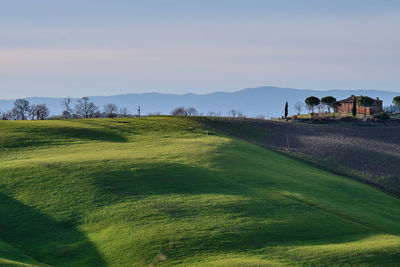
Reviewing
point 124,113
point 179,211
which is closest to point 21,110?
point 124,113

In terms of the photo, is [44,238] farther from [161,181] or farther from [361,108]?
[361,108]

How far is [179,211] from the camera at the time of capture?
3341cm

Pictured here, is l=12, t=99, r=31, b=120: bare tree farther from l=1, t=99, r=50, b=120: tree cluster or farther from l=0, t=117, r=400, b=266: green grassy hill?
l=0, t=117, r=400, b=266: green grassy hill

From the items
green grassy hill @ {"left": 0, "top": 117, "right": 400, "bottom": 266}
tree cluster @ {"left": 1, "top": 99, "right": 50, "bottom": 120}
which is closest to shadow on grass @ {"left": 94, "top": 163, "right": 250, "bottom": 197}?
green grassy hill @ {"left": 0, "top": 117, "right": 400, "bottom": 266}

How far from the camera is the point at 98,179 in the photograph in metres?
39.2

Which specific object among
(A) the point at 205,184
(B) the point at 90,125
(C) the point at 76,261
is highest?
(B) the point at 90,125

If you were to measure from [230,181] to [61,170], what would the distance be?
1553cm

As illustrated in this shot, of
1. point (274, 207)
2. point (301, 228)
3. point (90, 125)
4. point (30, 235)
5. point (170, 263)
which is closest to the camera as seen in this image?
point (170, 263)

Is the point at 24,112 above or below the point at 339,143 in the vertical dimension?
above

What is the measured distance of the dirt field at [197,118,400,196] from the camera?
6164cm

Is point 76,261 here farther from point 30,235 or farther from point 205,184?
point 205,184

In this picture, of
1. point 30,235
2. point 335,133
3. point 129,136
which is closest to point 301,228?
point 30,235

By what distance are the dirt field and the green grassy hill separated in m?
7.48

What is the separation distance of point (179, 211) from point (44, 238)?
31.2 feet
